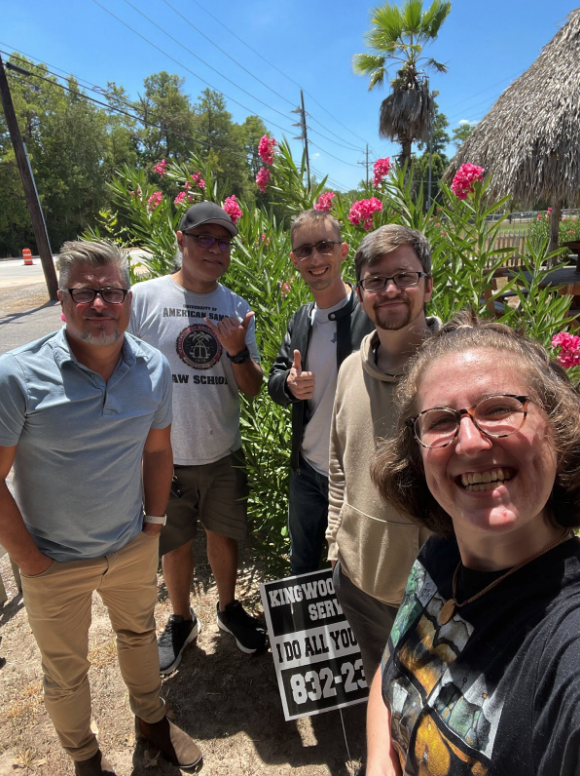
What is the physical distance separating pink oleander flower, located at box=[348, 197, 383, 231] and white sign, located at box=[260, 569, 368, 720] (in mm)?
1933

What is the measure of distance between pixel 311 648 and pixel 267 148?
2867mm

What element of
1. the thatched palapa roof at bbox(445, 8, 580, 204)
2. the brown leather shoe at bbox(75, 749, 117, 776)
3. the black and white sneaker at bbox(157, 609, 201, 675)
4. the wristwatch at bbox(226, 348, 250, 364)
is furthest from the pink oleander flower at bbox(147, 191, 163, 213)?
the thatched palapa roof at bbox(445, 8, 580, 204)

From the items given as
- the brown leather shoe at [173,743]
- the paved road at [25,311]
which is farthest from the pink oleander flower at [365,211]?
the paved road at [25,311]

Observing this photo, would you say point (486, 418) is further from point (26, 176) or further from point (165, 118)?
point (165, 118)

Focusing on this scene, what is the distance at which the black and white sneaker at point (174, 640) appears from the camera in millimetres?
2377

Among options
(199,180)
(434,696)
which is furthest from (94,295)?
(199,180)

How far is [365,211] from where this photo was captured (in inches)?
106

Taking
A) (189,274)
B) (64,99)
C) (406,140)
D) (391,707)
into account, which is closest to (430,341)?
(391,707)

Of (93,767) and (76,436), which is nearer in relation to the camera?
(76,436)

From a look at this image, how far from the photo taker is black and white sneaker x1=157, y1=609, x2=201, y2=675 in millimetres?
2377

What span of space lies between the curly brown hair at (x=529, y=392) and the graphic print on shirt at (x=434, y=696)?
0.15 metres

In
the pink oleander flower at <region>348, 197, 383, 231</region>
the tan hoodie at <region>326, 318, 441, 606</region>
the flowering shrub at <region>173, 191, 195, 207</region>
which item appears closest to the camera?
Result: the tan hoodie at <region>326, 318, 441, 606</region>

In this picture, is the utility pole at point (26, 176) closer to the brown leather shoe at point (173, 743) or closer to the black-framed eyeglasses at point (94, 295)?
the black-framed eyeglasses at point (94, 295)

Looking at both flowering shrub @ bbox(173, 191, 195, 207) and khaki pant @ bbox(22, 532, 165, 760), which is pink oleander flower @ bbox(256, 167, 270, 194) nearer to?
flowering shrub @ bbox(173, 191, 195, 207)
